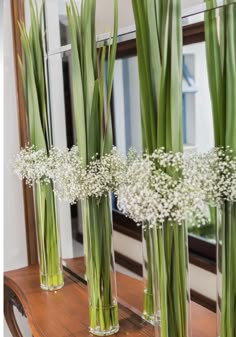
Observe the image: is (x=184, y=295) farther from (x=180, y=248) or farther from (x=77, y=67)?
(x=77, y=67)

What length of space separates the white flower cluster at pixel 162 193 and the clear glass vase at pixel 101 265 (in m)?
0.26

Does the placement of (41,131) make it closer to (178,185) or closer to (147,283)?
(147,283)

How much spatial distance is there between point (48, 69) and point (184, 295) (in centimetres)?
90

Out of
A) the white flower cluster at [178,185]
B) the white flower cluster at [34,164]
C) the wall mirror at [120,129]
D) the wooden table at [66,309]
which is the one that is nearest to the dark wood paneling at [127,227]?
the wall mirror at [120,129]

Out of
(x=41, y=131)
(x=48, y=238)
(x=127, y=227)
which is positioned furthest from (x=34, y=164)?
(x=127, y=227)

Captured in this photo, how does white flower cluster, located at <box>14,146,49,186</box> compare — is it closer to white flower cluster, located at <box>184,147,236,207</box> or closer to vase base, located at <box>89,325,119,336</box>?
vase base, located at <box>89,325,119,336</box>

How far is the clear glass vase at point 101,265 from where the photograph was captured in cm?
108

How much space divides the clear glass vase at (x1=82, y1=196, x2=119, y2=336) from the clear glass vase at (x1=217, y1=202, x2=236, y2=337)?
322 millimetres

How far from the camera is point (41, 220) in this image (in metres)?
1.42

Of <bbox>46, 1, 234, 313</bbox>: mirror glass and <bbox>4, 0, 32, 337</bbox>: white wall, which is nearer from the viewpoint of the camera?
<bbox>46, 1, 234, 313</bbox>: mirror glass

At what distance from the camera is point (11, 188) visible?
171cm

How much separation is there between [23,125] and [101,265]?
78 centimetres

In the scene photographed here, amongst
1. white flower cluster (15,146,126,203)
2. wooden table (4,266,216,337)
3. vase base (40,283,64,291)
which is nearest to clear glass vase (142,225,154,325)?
wooden table (4,266,216,337)

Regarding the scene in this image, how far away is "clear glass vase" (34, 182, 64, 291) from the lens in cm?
140
